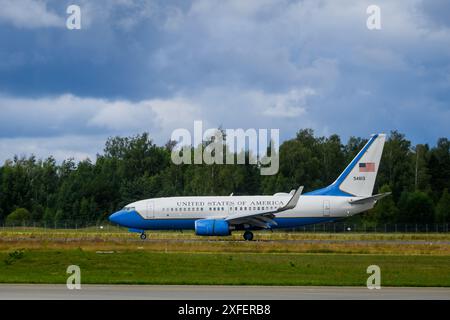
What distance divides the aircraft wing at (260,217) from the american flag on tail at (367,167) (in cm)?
748

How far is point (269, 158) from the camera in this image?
4176 inches

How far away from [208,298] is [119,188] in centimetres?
7745

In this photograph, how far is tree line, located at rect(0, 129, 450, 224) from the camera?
86.1 meters

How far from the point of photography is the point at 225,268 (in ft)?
97.0

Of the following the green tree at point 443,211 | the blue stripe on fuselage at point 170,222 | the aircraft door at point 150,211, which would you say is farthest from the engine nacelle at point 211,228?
the green tree at point 443,211

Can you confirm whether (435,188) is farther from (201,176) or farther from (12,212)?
(12,212)

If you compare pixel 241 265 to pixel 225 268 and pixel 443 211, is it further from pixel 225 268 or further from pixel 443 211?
pixel 443 211

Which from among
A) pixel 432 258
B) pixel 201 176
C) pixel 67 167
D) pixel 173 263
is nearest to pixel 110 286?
pixel 173 263

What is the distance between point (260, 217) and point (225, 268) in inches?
805

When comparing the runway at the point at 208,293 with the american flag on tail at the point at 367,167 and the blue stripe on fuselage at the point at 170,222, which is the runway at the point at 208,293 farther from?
the american flag on tail at the point at 367,167

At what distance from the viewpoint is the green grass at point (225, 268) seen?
25.6 m

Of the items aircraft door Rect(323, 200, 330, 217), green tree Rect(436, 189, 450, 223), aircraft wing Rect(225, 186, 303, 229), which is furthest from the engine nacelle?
green tree Rect(436, 189, 450, 223)

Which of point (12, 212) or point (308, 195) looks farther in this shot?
point (12, 212)

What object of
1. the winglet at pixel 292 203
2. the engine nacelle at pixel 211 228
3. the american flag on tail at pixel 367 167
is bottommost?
the engine nacelle at pixel 211 228
